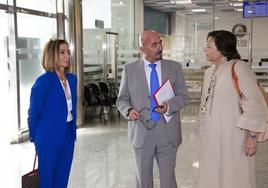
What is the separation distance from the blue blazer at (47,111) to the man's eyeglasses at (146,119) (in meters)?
0.68

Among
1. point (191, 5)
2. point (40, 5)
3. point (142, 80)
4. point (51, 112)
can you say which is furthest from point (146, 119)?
point (191, 5)

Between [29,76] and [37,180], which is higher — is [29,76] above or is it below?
above

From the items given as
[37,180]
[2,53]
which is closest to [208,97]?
[37,180]

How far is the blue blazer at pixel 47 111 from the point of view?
3.07m

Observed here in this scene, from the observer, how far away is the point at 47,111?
312cm

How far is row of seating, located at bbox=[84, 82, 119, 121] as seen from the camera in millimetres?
9125

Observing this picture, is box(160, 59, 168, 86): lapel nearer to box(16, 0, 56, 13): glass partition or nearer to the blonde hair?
the blonde hair

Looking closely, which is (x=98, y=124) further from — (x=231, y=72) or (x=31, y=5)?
(x=231, y=72)

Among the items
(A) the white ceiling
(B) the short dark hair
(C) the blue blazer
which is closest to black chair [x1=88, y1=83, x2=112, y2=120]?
(A) the white ceiling

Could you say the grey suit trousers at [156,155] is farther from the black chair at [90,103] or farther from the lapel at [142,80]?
the black chair at [90,103]

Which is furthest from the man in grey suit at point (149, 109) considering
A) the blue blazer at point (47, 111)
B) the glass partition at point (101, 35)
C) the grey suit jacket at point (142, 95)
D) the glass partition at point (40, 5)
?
the glass partition at point (101, 35)

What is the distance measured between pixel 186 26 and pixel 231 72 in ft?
34.7

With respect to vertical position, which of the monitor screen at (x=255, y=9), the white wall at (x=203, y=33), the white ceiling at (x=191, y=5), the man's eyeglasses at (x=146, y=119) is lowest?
the man's eyeglasses at (x=146, y=119)

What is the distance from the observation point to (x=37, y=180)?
10.4 ft
